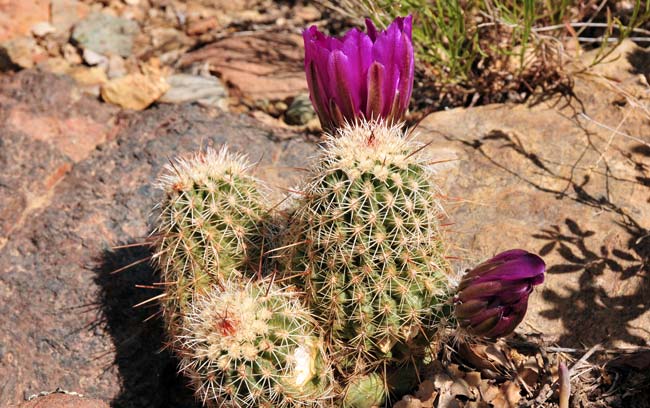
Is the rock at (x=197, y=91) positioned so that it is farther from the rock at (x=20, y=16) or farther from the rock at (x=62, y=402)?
the rock at (x=62, y=402)

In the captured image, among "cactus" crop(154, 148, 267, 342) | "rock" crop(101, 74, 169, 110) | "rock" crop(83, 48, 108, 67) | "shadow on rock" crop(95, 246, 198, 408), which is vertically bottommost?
"shadow on rock" crop(95, 246, 198, 408)

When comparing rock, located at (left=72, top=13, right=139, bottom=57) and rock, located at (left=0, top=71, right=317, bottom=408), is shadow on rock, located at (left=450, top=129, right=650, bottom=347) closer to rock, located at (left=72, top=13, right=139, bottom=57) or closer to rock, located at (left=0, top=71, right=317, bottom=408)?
rock, located at (left=0, top=71, right=317, bottom=408)

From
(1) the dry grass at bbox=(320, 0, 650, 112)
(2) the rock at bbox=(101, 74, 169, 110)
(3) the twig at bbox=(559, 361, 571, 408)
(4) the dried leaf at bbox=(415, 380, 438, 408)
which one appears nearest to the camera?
(3) the twig at bbox=(559, 361, 571, 408)

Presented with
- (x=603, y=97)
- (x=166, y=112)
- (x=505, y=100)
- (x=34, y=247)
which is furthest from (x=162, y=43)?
(x=603, y=97)

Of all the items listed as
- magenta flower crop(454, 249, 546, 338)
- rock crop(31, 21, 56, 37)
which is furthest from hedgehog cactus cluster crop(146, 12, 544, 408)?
rock crop(31, 21, 56, 37)

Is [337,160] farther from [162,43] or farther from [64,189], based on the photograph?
[162,43]

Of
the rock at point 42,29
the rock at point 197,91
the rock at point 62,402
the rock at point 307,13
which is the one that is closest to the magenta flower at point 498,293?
the rock at point 62,402
